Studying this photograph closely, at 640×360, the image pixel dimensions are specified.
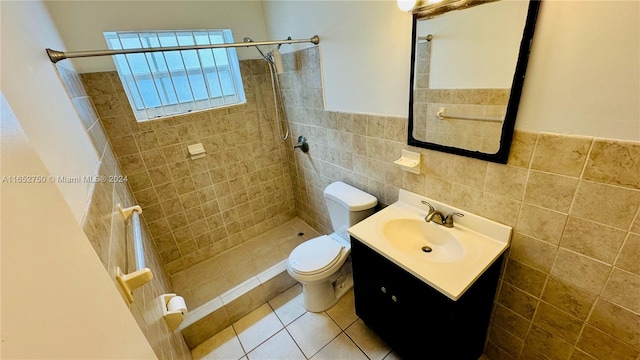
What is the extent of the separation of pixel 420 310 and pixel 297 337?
918mm

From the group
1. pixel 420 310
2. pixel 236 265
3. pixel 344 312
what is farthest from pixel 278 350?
pixel 420 310

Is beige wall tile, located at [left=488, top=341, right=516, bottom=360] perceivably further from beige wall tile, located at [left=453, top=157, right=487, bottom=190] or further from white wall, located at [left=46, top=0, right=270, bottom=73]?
white wall, located at [left=46, top=0, right=270, bottom=73]

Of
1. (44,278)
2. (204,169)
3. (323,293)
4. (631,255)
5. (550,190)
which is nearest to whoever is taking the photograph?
(44,278)

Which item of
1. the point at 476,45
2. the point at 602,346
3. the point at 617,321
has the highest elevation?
the point at 476,45

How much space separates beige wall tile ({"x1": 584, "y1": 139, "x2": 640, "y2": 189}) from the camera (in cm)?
75

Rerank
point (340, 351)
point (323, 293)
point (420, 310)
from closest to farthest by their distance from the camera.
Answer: point (420, 310)
point (340, 351)
point (323, 293)

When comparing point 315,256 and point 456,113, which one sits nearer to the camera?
point 456,113

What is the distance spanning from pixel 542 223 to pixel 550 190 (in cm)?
14

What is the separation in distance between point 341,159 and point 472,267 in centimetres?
107

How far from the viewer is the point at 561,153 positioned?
88 centimetres

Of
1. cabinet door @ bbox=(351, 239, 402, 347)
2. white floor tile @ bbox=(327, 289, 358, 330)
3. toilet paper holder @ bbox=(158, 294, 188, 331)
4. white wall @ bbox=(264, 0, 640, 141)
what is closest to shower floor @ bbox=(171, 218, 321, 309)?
white floor tile @ bbox=(327, 289, 358, 330)

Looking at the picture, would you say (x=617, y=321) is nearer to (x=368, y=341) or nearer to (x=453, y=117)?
(x=453, y=117)

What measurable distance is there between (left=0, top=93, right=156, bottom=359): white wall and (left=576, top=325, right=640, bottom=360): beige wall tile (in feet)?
4.97

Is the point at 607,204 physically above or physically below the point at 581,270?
above
